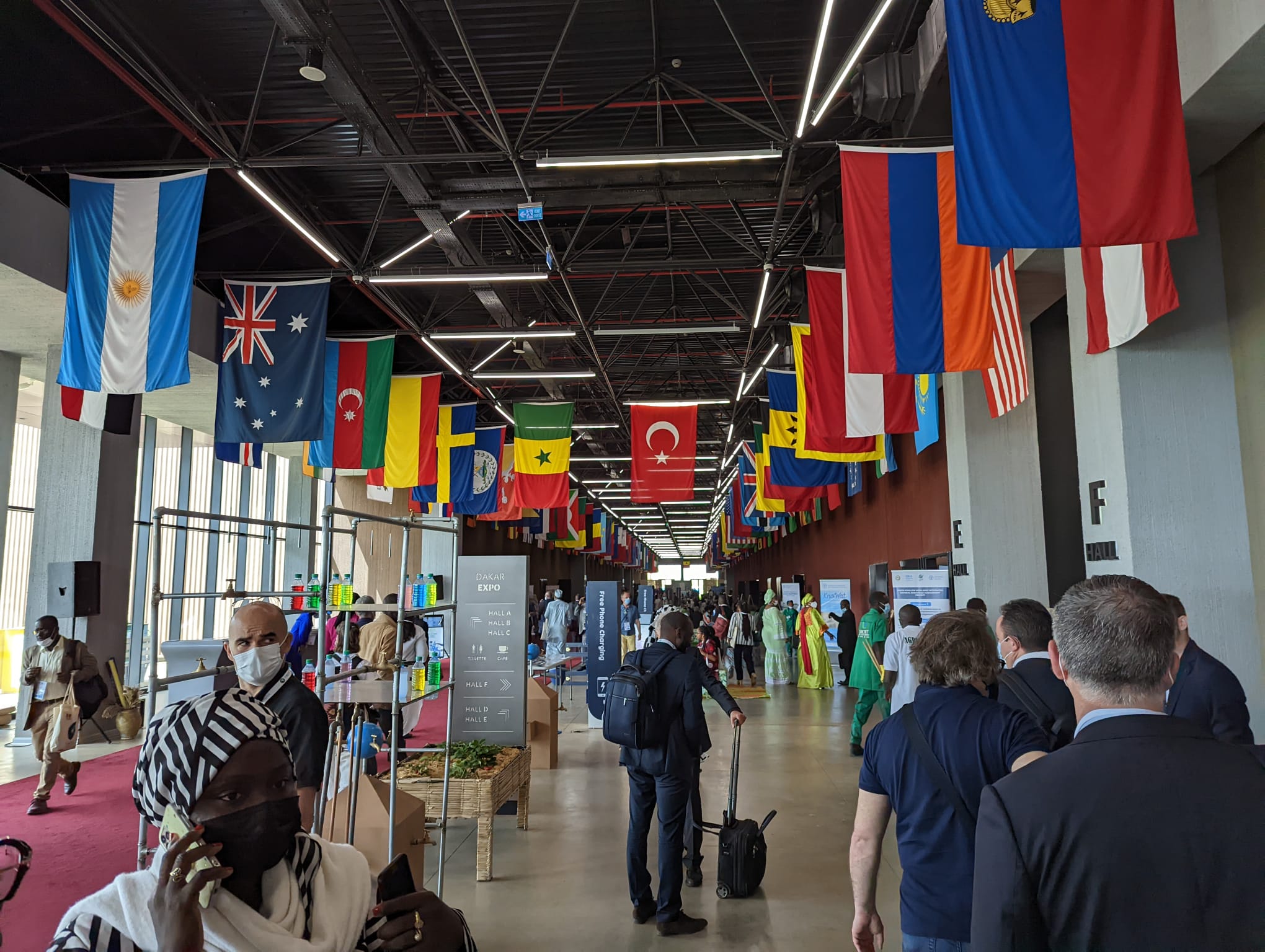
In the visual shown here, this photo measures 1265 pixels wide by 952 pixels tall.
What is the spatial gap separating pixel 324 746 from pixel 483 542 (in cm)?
2756

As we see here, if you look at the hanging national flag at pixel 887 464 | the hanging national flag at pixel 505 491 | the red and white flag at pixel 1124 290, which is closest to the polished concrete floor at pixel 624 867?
the red and white flag at pixel 1124 290

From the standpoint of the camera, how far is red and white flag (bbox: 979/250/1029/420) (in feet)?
22.1

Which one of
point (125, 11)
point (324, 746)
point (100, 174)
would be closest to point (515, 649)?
point (324, 746)

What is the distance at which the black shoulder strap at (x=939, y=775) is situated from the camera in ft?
8.14

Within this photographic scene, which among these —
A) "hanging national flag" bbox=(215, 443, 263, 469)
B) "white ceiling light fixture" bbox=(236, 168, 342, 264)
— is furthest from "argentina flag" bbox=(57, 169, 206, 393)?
"hanging national flag" bbox=(215, 443, 263, 469)

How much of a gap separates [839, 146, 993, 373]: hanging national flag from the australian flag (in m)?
7.07

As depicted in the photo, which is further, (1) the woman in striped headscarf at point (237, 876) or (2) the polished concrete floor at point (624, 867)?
(2) the polished concrete floor at point (624, 867)

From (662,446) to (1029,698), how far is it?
522 inches

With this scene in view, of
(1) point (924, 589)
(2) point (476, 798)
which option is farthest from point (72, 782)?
(1) point (924, 589)

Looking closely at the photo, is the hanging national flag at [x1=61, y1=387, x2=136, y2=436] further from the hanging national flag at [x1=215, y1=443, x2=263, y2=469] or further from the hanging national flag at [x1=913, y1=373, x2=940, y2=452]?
the hanging national flag at [x1=913, y1=373, x2=940, y2=452]

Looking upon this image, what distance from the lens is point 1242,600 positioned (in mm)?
5586

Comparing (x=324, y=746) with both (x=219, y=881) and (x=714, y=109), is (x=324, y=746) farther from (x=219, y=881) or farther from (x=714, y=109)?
(x=714, y=109)

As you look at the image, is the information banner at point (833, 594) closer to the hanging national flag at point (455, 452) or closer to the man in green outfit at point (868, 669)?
the man in green outfit at point (868, 669)

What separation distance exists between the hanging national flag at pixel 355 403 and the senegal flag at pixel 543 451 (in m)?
3.93
